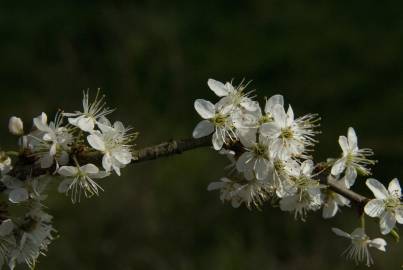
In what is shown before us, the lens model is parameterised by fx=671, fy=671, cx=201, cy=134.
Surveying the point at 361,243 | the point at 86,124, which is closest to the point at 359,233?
the point at 361,243

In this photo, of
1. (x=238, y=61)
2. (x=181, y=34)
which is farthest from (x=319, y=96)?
(x=181, y=34)

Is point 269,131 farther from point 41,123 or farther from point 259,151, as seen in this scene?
point 41,123

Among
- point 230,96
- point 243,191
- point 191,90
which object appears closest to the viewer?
point 230,96

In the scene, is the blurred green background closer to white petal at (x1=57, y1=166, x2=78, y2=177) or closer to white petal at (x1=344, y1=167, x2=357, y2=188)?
white petal at (x1=344, y1=167, x2=357, y2=188)

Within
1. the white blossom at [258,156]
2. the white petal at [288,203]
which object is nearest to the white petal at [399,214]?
the white petal at [288,203]

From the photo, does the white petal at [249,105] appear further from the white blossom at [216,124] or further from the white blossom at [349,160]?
the white blossom at [349,160]

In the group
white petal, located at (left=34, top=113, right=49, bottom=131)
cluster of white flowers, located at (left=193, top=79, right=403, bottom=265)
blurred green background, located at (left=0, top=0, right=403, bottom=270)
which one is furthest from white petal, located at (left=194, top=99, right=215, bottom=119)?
blurred green background, located at (left=0, top=0, right=403, bottom=270)

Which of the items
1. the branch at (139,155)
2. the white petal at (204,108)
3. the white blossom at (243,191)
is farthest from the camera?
the white blossom at (243,191)
